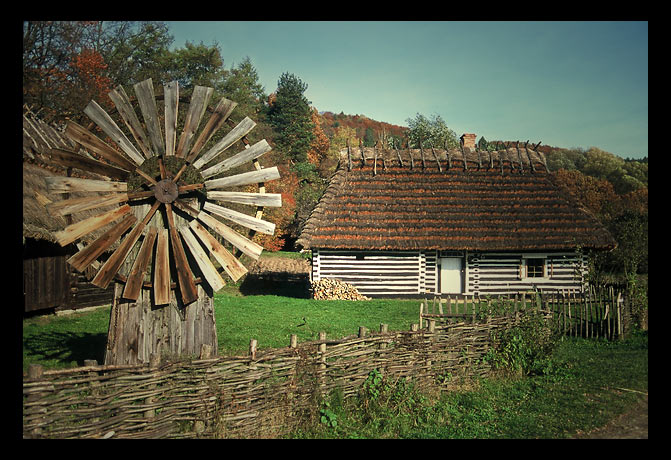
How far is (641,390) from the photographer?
840cm

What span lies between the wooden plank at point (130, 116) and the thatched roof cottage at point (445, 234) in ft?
33.6

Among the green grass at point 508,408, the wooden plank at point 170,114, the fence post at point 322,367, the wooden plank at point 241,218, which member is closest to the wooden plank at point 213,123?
the wooden plank at point 170,114

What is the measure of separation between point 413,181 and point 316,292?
6.49m

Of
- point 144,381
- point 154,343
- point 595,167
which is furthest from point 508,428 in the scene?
point 595,167

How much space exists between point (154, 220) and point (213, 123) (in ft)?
6.51

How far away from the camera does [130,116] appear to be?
8141mm

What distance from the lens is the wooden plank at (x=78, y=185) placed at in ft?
24.6

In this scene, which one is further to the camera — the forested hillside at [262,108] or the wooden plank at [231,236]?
the forested hillside at [262,108]

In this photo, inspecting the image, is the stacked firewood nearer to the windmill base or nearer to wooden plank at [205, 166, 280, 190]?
the windmill base

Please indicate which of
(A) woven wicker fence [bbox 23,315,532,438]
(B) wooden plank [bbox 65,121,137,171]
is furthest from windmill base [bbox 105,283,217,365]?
(B) wooden plank [bbox 65,121,137,171]

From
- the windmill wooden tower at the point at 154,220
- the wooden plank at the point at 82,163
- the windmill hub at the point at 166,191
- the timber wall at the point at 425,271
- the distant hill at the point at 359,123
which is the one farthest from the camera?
the distant hill at the point at 359,123

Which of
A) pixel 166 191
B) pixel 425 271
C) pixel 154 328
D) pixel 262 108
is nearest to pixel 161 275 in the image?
pixel 154 328

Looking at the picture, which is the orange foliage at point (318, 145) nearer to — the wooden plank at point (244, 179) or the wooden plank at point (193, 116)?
the wooden plank at point (244, 179)

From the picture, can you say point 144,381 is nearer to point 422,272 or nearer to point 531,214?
point 422,272
